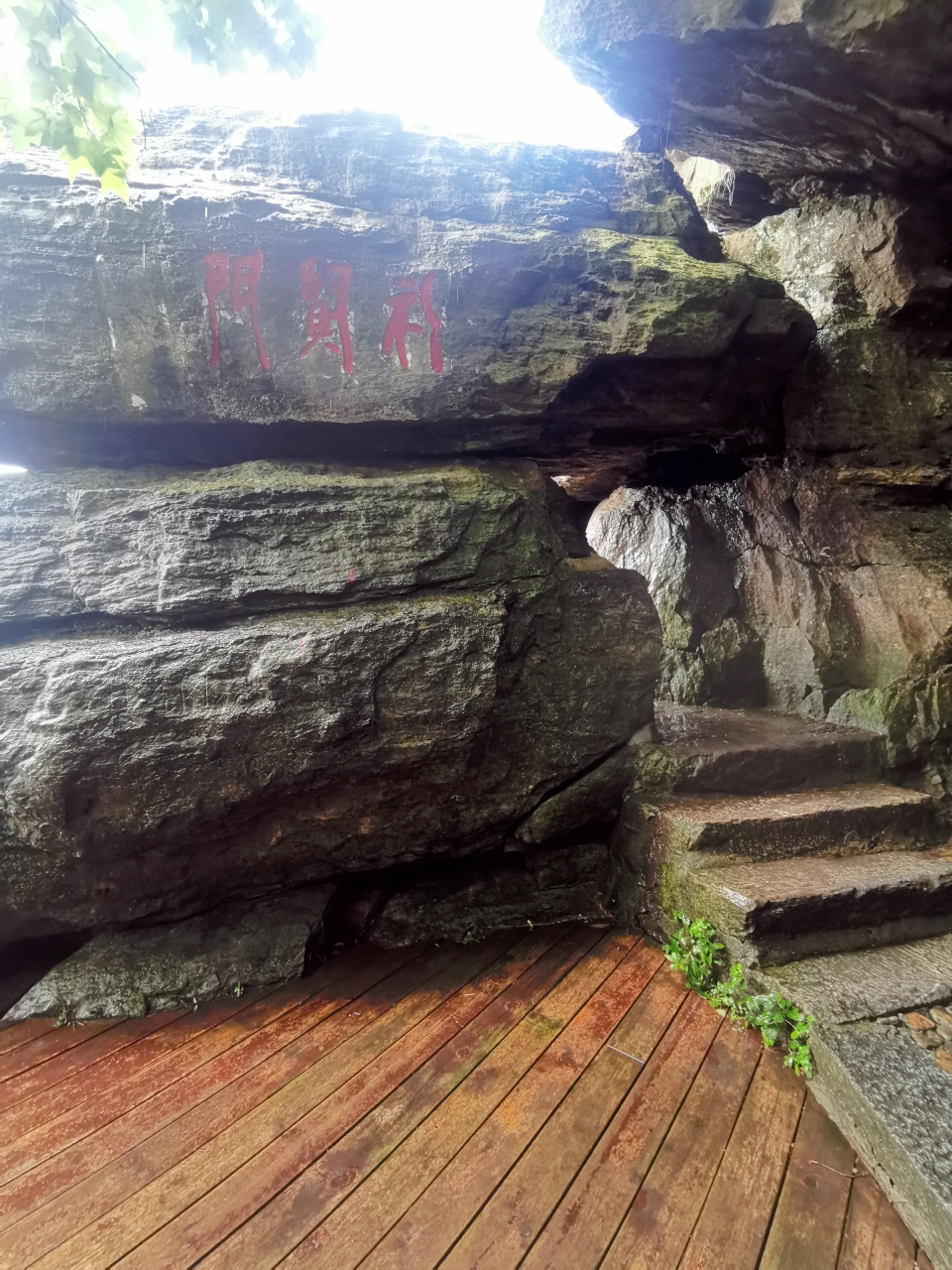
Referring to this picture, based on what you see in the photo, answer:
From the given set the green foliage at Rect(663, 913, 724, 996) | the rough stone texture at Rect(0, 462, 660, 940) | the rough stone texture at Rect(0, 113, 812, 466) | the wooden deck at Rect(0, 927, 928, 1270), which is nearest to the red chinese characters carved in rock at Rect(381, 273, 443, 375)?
the rough stone texture at Rect(0, 113, 812, 466)

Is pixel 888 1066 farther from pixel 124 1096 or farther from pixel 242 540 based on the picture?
pixel 242 540

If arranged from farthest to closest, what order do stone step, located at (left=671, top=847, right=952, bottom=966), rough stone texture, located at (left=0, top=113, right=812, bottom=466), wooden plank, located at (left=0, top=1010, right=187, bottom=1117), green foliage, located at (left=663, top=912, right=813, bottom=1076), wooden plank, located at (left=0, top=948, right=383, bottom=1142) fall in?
rough stone texture, located at (left=0, top=113, right=812, bottom=466) → stone step, located at (left=671, top=847, right=952, bottom=966) → green foliage, located at (left=663, top=912, right=813, bottom=1076) → wooden plank, located at (left=0, top=1010, right=187, bottom=1117) → wooden plank, located at (left=0, top=948, right=383, bottom=1142)

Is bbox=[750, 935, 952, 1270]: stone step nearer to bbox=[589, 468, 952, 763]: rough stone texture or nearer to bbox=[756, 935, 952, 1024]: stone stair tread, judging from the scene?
bbox=[756, 935, 952, 1024]: stone stair tread

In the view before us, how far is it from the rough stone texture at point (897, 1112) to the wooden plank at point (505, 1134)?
2.35 ft

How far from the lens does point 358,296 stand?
3.79 meters

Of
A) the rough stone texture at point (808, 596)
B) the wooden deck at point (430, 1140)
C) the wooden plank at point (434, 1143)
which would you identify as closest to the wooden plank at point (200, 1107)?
the wooden deck at point (430, 1140)

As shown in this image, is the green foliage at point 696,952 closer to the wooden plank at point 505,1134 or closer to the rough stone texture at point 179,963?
the wooden plank at point 505,1134

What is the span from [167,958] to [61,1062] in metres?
0.58

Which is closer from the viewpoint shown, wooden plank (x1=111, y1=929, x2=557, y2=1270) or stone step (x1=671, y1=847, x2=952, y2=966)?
wooden plank (x1=111, y1=929, x2=557, y2=1270)

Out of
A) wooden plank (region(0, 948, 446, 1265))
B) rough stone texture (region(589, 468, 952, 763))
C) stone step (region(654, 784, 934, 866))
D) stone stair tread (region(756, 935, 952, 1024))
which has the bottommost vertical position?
wooden plank (region(0, 948, 446, 1265))

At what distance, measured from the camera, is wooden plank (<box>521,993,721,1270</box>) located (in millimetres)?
2031

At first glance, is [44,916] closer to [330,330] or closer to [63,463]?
[63,463]

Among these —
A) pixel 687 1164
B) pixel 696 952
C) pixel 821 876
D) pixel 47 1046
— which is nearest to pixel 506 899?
pixel 696 952

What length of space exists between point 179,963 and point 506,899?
1.80 metres
